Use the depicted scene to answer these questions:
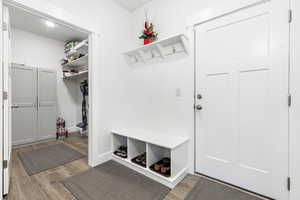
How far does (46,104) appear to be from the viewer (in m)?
3.25

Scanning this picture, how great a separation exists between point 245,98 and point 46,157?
10.7ft

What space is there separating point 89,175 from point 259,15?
2.85 metres

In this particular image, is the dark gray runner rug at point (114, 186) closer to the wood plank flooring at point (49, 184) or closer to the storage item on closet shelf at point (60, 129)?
the wood plank flooring at point (49, 184)

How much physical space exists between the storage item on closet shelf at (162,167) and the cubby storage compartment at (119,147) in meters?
0.56

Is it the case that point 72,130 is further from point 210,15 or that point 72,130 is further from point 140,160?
point 210,15

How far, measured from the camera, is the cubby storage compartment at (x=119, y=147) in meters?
2.15

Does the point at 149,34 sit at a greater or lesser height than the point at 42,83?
greater

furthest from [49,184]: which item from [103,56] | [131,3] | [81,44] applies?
[131,3]

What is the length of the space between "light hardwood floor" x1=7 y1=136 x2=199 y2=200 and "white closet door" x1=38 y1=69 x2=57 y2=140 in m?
1.04

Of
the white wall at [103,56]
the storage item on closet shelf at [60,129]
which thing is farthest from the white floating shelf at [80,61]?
the storage item on closet shelf at [60,129]

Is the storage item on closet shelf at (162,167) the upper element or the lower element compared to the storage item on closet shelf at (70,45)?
lower

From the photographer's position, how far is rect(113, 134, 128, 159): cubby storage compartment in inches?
84.5

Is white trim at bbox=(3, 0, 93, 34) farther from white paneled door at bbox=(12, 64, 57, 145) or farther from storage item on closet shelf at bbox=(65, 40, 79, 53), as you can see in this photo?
white paneled door at bbox=(12, 64, 57, 145)

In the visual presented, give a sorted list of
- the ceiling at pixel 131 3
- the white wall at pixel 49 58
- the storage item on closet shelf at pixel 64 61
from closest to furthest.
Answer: the ceiling at pixel 131 3
the white wall at pixel 49 58
the storage item on closet shelf at pixel 64 61
